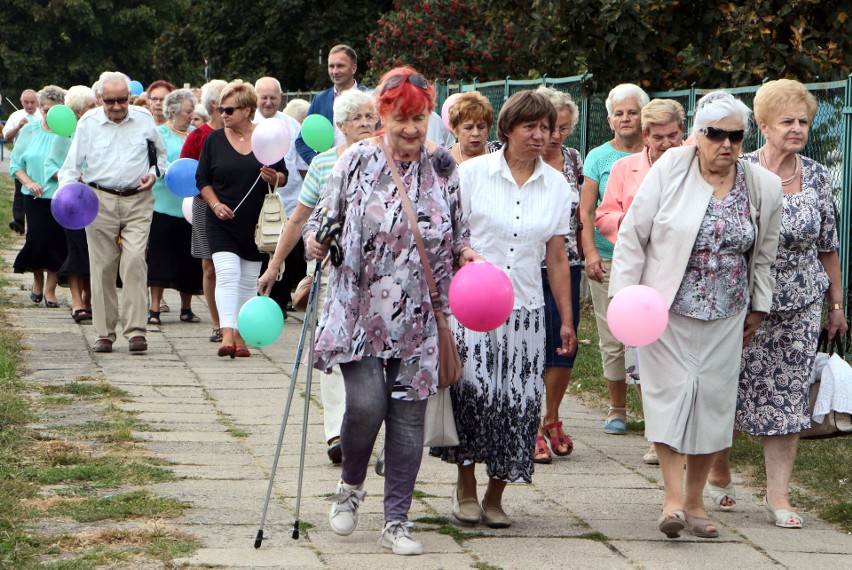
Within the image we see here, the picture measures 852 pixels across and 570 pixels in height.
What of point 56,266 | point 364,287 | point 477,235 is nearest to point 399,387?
point 364,287

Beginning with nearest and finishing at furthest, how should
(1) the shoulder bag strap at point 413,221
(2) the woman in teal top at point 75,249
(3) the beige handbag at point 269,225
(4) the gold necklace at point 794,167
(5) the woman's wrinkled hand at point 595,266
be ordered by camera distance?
(1) the shoulder bag strap at point 413,221 → (4) the gold necklace at point 794,167 → (5) the woman's wrinkled hand at point 595,266 → (3) the beige handbag at point 269,225 → (2) the woman in teal top at point 75,249

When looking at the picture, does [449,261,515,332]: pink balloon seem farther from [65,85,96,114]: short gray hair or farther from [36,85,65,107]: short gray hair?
[36,85,65,107]: short gray hair

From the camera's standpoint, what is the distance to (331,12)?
33.4m

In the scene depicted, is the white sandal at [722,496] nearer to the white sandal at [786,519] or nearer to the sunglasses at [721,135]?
the white sandal at [786,519]

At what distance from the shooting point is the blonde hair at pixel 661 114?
7.20 metres

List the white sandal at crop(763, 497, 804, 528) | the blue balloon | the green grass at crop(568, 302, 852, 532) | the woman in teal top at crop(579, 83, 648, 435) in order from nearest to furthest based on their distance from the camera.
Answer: the white sandal at crop(763, 497, 804, 528), the green grass at crop(568, 302, 852, 532), the woman in teal top at crop(579, 83, 648, 435), the blue balloon

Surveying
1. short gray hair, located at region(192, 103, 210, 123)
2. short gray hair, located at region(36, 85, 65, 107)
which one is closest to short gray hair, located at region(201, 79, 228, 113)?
short gray hair, located at region(192, 103, 210, 123)

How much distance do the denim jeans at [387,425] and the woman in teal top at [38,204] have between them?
833 cm

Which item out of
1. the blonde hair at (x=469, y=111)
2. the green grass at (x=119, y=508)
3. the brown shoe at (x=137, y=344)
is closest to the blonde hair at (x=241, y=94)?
the brown shoe at (x=137, y=344)

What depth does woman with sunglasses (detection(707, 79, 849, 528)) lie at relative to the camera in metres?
6.11

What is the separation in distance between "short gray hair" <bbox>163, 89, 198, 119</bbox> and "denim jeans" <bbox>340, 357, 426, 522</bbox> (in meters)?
7.63

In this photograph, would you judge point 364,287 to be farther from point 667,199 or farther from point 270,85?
point 270,85

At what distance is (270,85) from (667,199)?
7.14 metres

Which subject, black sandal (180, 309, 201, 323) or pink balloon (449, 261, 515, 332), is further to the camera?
black sandal (180, 309, 201, 323)
